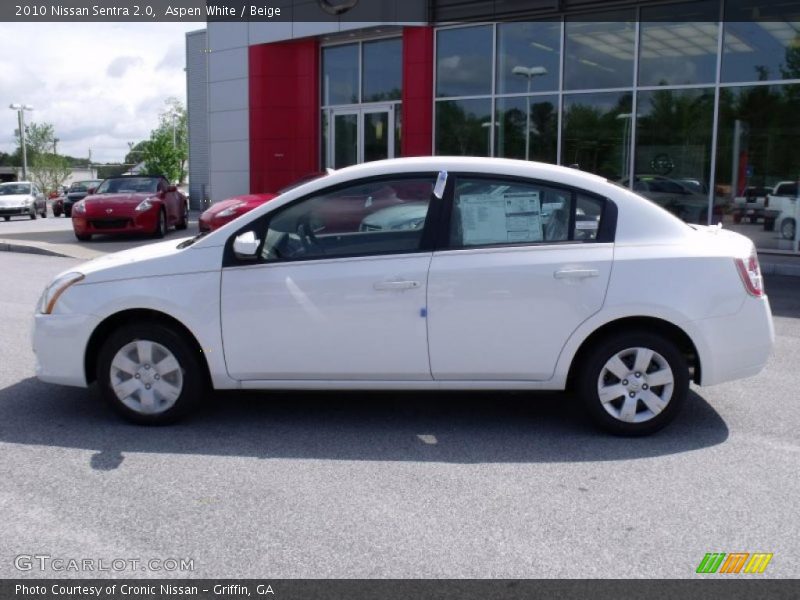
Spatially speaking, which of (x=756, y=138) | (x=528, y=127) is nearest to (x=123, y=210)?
(x=528, y=127)

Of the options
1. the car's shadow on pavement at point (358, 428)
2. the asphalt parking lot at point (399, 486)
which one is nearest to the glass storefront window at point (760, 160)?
the asphalt parking lot at point (399, 486)

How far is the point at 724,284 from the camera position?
4.88 metres

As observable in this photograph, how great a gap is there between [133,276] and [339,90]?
1590 centimetres

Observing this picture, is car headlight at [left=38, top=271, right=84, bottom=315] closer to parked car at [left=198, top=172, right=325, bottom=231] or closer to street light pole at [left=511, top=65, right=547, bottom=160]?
parked car at [left=198, top=172, right=325, bottom=231]

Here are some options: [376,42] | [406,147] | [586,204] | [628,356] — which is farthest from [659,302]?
[376,42]

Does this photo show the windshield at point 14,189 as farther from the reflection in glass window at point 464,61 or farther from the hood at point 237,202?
the hood at point 237,202

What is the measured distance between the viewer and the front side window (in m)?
5.07

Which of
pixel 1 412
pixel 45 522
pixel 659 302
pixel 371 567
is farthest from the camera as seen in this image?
pixel 1 412

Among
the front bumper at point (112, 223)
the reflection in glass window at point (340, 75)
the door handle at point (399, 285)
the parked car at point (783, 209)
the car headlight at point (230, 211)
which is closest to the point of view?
the door handle at point (399, 285)

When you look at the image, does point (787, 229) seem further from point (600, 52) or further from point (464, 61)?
point (464, 61)

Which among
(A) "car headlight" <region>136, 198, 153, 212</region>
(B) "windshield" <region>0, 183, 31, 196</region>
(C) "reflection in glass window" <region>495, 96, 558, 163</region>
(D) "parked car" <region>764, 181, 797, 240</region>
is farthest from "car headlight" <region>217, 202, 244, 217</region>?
(B) "windshield" <region>0, 183, 31, 196</region>

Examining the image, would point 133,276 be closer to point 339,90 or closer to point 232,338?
point 232,338

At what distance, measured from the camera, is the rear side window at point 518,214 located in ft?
16.4

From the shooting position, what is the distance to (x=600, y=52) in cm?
1581
